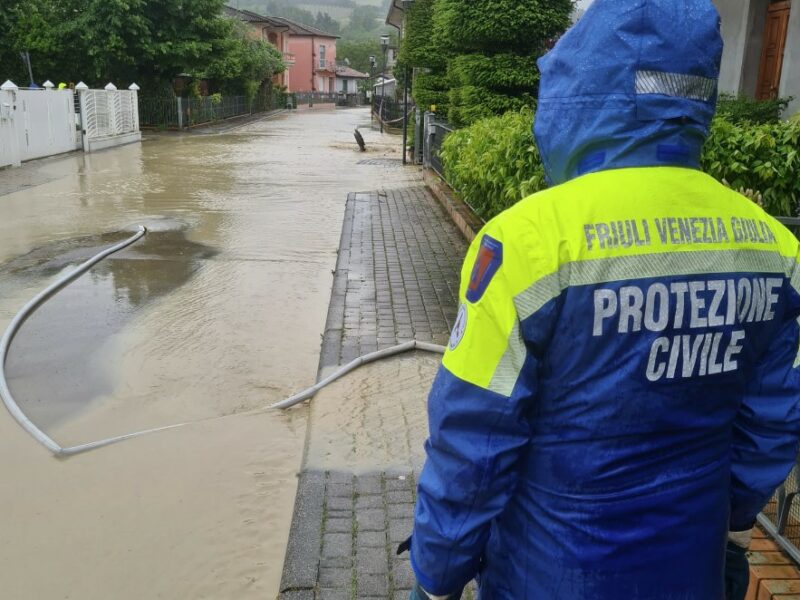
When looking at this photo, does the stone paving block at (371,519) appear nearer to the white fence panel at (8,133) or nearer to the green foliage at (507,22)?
the green foliage at (507,22)

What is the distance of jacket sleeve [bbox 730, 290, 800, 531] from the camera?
1709 mm

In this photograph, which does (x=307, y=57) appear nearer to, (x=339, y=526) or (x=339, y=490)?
(x=339, y=490)

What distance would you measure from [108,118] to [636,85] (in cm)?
2325

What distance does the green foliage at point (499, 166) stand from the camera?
21.0 feet

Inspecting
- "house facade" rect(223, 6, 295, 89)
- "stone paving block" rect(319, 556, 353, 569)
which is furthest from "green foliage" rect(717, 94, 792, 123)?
"house facade" rect(223, 6, 295, 89)

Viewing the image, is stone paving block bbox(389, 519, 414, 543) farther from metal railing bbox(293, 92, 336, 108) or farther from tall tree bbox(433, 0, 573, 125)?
metal railing bbox(293, 92, 336, 108)

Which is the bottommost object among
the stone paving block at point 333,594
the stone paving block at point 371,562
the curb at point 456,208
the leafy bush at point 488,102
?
the stone paving block at point 333,594

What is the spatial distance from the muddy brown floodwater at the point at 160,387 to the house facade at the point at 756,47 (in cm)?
615

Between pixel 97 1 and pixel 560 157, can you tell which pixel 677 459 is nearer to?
pixel 560 157

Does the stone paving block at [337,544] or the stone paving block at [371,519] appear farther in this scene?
the stone paving block at [371,519]

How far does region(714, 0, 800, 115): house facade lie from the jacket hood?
9.83 m

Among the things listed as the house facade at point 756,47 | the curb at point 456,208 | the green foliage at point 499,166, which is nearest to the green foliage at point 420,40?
the curb at point 456,208

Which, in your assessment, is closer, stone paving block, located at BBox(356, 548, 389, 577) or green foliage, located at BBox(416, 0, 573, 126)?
stone paving block, located at BBox(356, 548, 389, 577)

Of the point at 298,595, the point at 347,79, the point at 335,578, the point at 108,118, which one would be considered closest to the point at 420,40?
the point at 108,118
